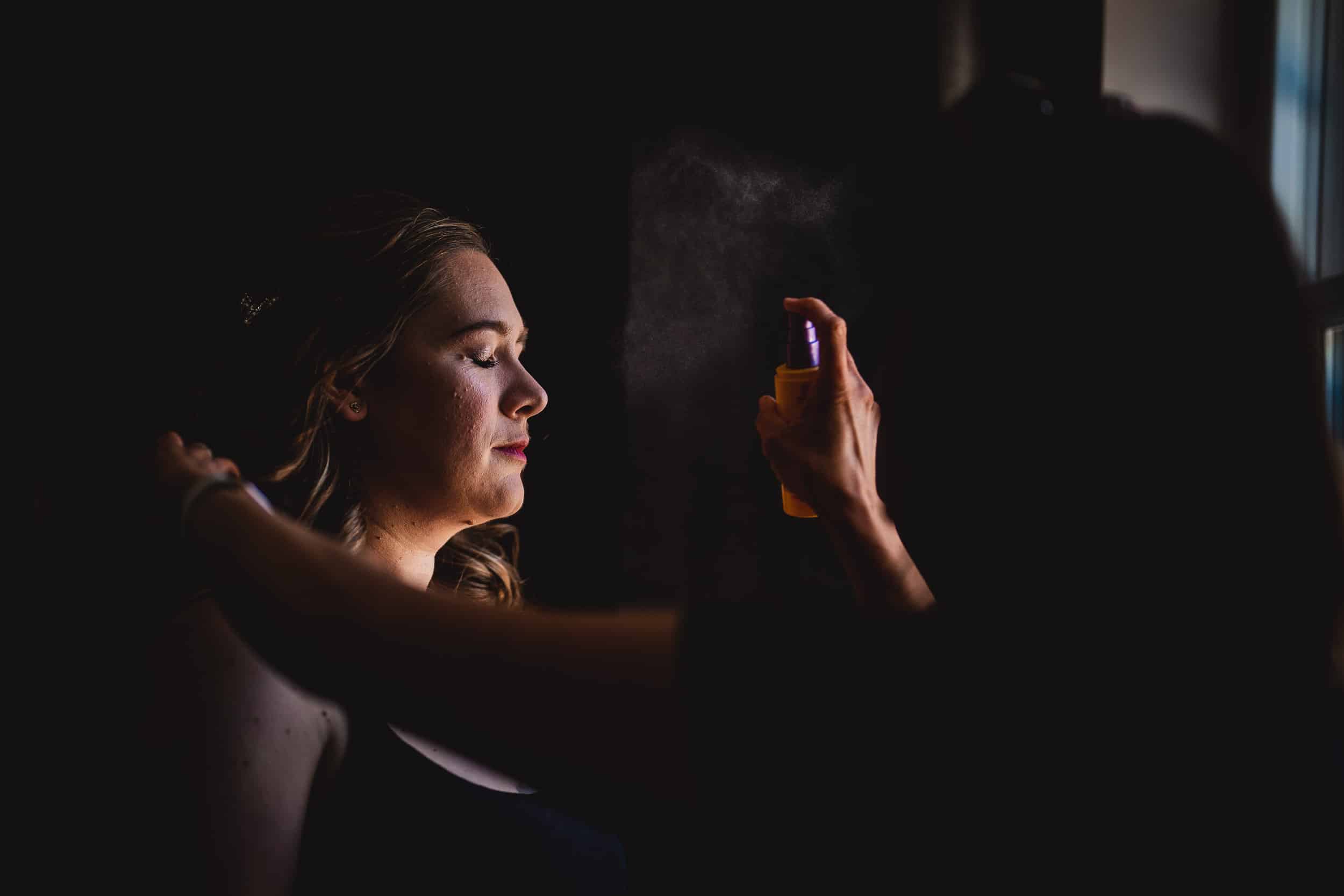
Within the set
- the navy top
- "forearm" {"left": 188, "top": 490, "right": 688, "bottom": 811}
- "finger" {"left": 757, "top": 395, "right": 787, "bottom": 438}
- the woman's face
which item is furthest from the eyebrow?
"forearm" {"left": 188, "top": 490, "right": 688, "bottom": 811}

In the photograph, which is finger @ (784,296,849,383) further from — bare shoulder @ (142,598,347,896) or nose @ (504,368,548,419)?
bare shoulder @ (142,598,347,896)

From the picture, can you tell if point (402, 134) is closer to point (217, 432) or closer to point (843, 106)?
point (217, 432)

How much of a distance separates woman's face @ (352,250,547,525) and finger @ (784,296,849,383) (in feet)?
1.17

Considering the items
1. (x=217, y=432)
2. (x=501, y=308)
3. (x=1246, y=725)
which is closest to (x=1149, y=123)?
(x=1246, y=725)

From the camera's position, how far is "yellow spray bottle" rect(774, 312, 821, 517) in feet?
3.57

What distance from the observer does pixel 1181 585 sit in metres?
0.48

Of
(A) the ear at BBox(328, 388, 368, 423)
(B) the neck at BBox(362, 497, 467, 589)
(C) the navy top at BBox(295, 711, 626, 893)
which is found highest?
(A) the ear at BBox(328, 388, 368, 423)

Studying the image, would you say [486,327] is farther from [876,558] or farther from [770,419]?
[876,558]

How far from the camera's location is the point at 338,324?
3.78 feet

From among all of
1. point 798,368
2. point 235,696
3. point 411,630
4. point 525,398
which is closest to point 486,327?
point 525,398

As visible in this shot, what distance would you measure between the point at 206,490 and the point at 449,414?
50 cm

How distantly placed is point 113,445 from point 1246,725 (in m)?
1.26

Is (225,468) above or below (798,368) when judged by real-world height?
above

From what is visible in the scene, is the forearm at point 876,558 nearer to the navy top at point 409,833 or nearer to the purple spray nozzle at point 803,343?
the purple spray nozzle at point 803,343
